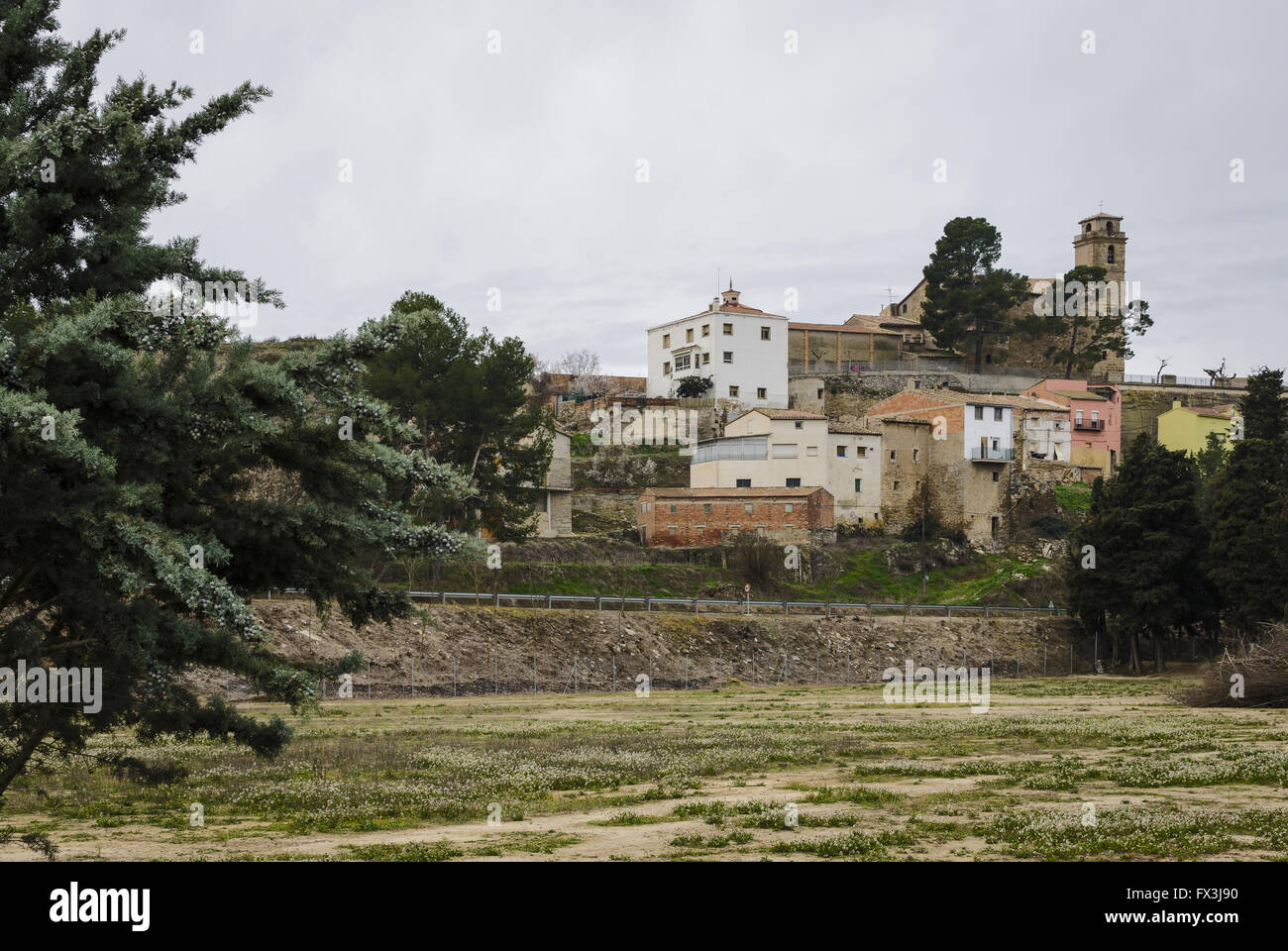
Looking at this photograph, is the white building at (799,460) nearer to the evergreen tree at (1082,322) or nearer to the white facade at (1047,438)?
the white facade at (1047,438)

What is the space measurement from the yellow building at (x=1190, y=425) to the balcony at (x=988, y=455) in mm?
23285

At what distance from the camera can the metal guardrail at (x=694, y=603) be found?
61562 mm

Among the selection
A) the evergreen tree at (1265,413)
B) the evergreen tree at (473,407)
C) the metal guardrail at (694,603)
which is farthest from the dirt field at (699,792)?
the evergreen tree at (1265,413)

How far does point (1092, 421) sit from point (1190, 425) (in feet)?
42.3

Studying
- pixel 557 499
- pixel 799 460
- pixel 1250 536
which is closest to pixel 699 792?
pixel 1250 536

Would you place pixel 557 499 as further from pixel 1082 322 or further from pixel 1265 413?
pixel 1082 322

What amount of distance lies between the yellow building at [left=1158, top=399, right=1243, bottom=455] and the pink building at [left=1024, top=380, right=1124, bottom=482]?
568cm

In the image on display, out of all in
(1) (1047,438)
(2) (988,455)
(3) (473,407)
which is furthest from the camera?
(1) (1047,438)

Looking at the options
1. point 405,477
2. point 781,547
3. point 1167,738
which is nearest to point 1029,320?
point 781,547

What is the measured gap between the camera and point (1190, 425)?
11812 centimetres

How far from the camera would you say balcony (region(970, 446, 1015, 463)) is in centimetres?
9806

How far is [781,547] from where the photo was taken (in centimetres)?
8312

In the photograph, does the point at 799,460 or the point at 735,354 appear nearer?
the point at 799,460
